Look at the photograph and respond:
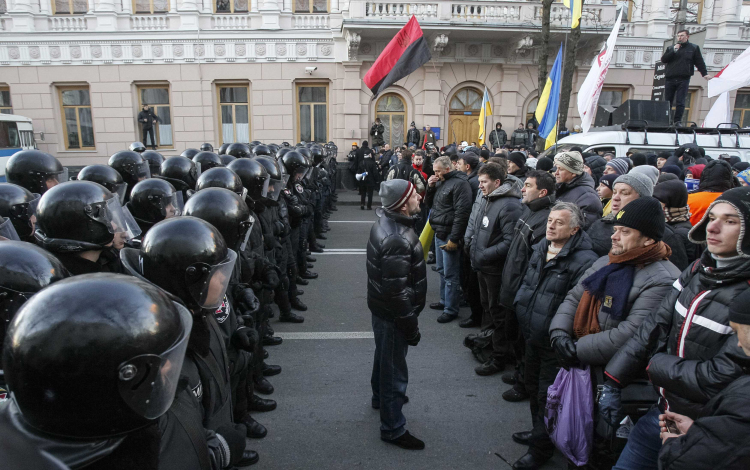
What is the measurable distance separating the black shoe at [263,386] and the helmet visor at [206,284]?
239 cm

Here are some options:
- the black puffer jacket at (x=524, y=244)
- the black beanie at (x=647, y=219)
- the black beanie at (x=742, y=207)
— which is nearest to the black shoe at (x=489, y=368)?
the black puffer jacket at (x=524, y=244)

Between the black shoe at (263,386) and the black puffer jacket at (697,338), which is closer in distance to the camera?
the black puffer jacket at (697,338)

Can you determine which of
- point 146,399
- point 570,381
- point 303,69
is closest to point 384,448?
point 570,381

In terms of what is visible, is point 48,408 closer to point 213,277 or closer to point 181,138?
point 213,277

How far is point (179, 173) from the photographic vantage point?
A: 17.9ft

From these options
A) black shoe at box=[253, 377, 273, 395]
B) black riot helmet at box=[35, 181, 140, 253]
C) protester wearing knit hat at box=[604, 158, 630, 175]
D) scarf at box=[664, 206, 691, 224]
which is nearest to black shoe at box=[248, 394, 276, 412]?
black shoe at box=[253, 377, 273, 395]

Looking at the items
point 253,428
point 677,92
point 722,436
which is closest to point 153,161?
point 253,428

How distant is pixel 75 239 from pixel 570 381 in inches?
117

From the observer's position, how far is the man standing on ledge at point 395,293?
3236mm

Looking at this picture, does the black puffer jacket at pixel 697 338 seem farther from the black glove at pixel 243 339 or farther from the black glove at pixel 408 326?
the black glove at pixel 243 339

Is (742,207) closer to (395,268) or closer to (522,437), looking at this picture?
(395,268)

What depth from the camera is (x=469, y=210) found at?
5770 millimetres

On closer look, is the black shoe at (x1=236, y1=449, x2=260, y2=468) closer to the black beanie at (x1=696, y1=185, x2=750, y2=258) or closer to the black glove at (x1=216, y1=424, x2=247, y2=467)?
the black glove at (x1=216, y1=424, x2=247, y2=467)

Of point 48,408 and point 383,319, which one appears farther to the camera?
point 383,319
